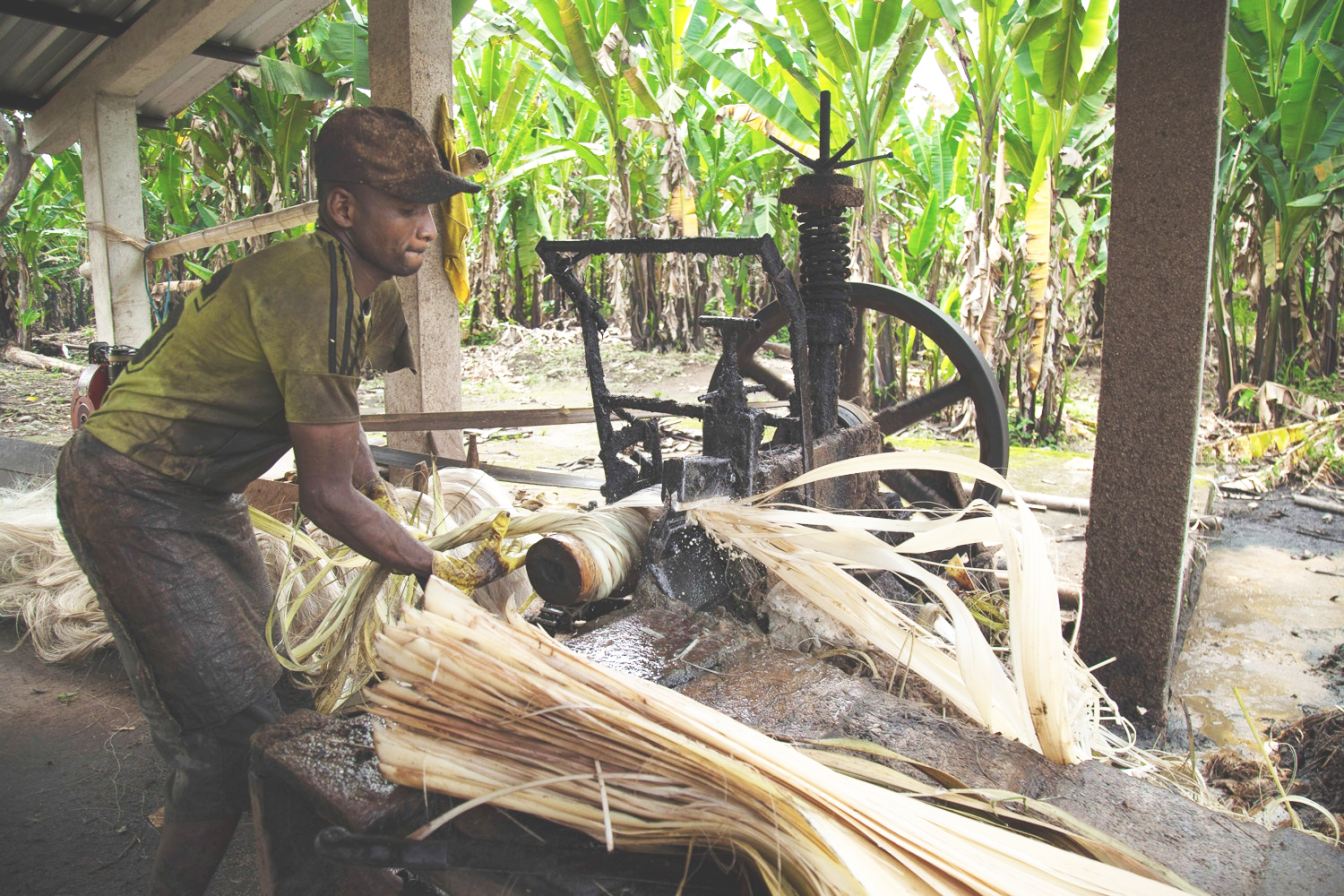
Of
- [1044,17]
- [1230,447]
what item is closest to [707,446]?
[1044,17]

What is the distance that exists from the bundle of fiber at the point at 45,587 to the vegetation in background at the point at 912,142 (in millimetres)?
3614

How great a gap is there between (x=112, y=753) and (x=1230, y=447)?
7993 millimetres

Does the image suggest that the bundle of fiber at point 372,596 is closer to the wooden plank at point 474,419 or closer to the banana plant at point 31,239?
the wooden plank at point 474,419

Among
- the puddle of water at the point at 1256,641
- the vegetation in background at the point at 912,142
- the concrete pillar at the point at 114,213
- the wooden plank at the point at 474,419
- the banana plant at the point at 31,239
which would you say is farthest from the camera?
the banana plant at the point at 31,239

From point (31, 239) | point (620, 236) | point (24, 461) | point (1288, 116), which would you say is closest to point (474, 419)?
point (24, 461)

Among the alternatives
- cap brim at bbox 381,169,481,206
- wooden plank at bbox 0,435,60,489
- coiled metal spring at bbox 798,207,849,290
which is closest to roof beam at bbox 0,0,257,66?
wooden plank at bbox 0,435,60,489

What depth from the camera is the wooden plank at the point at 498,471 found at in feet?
14.5

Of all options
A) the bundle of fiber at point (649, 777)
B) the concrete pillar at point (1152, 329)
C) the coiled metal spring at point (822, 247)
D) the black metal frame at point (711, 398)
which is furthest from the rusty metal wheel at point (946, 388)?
the bundle of fiber at point (649, 777)

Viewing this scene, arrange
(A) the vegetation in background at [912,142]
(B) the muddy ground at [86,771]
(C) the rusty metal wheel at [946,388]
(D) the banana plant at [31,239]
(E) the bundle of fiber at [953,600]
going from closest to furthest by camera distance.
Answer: (E) the bundle of fiber at [953,600]
(B) the muddy ground at [86,771]
(C) the rusty metal wheel at [946,388]
(A) the vegetation in background at [912,142]
(D) the banana plant at [31,239]

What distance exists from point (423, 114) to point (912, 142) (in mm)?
6080

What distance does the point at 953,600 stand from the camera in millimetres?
1819

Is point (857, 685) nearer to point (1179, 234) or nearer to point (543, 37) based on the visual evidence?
point (1179, 234)

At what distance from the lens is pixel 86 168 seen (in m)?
6.09

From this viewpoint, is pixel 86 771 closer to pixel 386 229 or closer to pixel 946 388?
pixel 386 229
